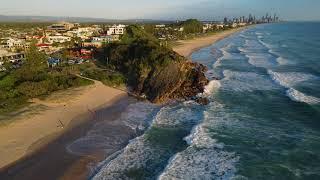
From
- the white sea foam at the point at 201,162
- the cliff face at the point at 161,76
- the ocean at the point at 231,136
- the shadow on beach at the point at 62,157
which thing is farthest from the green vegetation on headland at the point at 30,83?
the white sea foam at the point at 201,162

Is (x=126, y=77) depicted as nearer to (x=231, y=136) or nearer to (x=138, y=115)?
(x=138, y=115)

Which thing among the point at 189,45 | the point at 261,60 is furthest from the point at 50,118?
the point at 189,45

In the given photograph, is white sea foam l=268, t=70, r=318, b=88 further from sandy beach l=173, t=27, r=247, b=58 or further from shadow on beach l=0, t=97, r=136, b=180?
sandy beach l=173, t=27, r=247, b=58

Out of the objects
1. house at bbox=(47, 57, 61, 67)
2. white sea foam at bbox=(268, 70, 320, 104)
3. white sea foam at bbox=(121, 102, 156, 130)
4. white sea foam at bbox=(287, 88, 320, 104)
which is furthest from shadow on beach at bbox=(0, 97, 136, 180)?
house at bbox=(47, 57, 61, 67)

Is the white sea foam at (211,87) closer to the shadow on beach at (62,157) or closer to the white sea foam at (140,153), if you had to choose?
the white sea foam at (140,153)

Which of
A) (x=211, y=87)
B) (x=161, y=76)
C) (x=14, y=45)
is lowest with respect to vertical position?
(x=211, y=87)

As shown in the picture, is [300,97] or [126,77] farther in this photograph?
[126,77]

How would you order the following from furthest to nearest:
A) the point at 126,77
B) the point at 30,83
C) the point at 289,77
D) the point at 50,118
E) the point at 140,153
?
the point at 289,77 → the point at 126,77 → the point at 30,83 → the point at 50,118 → the point at 140,153
